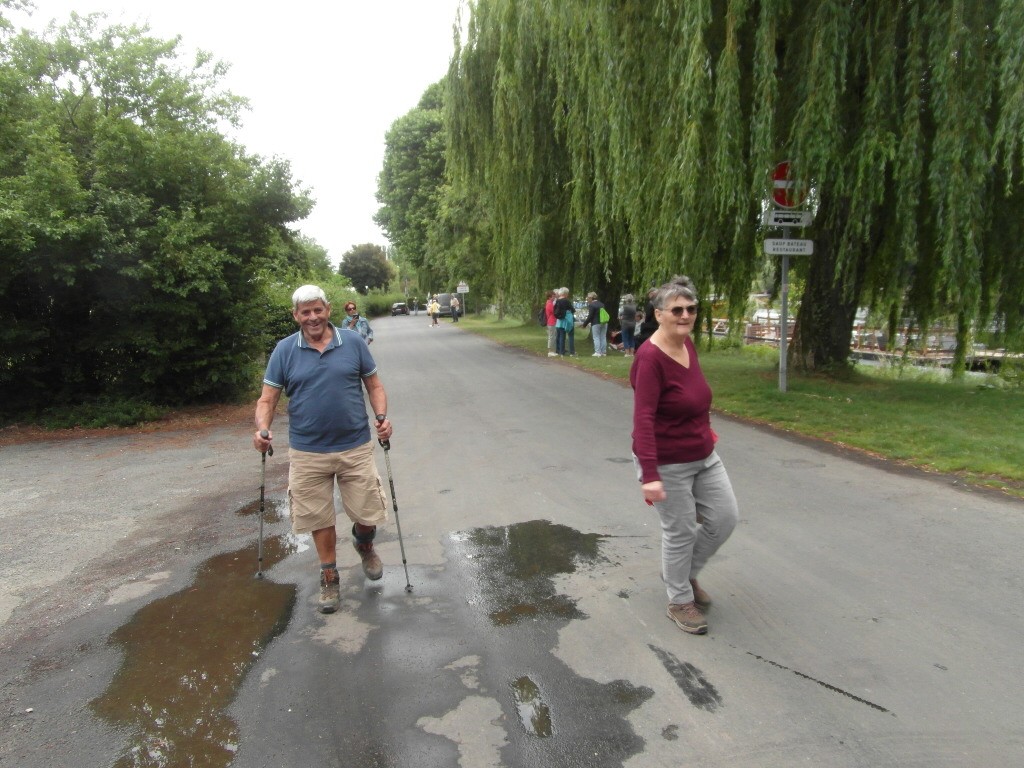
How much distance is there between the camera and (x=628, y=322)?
743 inches

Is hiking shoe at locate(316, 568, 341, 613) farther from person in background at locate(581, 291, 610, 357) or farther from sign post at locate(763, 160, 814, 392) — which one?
person in background at locate(581, 291, 610, 357)

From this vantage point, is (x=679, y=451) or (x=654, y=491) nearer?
(x=654, y=491)

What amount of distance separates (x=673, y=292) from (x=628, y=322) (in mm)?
15287

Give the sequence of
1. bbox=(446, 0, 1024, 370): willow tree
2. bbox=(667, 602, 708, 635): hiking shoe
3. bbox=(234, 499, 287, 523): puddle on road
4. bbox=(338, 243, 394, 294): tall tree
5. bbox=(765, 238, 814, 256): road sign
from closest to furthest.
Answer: bbox=(667, 602, 708, 635): hiking shoe → bbox=(234, 499, 287, 523): puddle on road → bbox=(446, 0, 1024, 370): willow tree → bbox=(765, 238, 814, 256): road sign → bbox=(338, 243, 394, 294): tall tree

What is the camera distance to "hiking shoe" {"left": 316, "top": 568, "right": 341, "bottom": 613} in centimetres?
427

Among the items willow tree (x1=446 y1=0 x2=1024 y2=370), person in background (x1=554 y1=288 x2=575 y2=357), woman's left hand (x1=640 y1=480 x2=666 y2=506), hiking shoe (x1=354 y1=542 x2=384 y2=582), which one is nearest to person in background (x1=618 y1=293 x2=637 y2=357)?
person in background (x1=554 y1=288 x2=575 y2=357)

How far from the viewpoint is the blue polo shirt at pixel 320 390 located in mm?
4379

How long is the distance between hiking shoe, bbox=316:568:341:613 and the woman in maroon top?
1.93 m

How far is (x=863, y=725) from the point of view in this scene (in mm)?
3000

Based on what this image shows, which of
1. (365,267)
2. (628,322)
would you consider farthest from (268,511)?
(365,267)

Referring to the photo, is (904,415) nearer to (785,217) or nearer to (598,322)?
(785,217)

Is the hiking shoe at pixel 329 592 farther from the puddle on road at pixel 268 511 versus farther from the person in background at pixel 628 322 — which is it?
the person in background at pixel 628 322

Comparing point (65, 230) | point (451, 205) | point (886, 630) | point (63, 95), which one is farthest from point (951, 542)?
point (451, 205)

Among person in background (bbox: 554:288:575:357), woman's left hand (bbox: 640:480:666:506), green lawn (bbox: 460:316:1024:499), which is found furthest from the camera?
person in background (bbox: 554:288:575:357)
